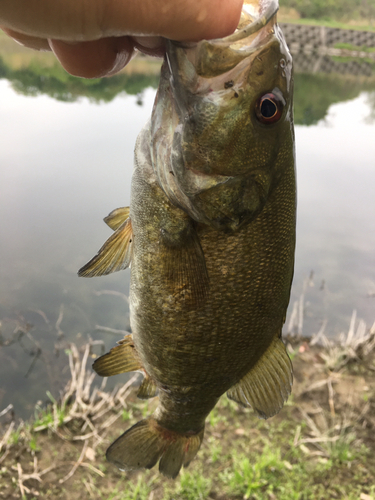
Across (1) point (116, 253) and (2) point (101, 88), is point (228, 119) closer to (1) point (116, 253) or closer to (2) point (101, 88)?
(1) point (116, 253)

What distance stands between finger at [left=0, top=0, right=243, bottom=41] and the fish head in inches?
2.1

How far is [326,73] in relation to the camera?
23562mm

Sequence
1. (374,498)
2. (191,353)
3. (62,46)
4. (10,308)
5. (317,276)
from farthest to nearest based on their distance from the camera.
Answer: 1. (317,276)
2. (10,308)
3. (374,498)
4. (191,353)
5. (62,46)

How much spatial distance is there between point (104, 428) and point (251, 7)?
4039mm

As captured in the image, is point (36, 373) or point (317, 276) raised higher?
point (317, 276)

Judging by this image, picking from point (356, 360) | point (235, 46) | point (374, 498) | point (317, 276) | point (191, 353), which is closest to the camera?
point (235, 46)

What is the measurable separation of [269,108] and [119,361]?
1248mm

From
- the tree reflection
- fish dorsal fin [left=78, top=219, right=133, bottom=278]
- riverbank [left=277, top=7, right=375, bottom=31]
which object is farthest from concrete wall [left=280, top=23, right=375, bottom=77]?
fish dorsal fin [left=78, top=219, right=133, bottom=278]

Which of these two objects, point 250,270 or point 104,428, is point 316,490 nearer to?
point 104,428

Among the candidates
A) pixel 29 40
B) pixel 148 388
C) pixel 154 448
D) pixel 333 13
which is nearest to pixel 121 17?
pixel 29 40

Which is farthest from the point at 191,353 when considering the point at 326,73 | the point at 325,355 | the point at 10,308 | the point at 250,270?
the point at 326,73

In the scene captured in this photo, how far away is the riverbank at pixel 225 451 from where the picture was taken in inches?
136

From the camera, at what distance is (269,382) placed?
169 cm

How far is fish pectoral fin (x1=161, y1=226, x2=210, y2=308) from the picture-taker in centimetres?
142
